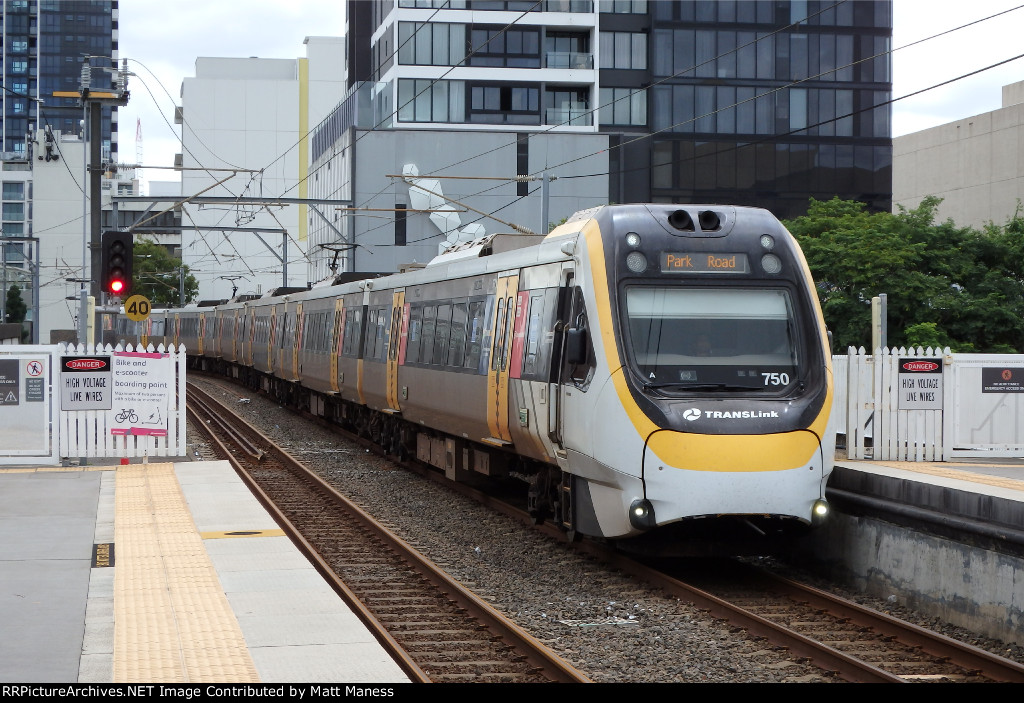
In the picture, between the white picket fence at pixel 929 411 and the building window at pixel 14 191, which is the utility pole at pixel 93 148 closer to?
the white picket fence at pixel 929 411

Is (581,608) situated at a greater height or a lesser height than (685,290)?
lesser

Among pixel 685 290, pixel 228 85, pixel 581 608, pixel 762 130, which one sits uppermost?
pixel 228 85

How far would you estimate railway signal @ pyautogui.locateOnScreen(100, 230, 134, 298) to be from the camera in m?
19.5

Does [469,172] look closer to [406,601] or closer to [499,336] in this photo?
[499,336]

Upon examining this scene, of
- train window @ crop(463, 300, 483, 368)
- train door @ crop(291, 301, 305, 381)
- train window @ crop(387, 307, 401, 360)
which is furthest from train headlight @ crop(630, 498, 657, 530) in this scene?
train door @ crop(291, 301, 305, 381)

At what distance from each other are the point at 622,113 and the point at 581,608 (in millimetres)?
57509

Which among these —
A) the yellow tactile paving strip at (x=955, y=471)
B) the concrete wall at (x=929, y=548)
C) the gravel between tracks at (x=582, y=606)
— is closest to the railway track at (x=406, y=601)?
the gravel between tracks at (x=582, y=606)

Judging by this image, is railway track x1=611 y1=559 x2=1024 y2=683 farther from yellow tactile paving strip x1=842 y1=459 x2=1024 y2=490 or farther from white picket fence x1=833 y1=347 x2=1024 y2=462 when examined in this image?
white picket fence x1=833 y1=347 x2=1024 y2=462

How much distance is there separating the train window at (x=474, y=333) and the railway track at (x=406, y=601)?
2230 millimetres

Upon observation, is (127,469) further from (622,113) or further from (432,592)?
(622,113)

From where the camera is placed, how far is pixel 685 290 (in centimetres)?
1124

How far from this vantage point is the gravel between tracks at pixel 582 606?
324 inches

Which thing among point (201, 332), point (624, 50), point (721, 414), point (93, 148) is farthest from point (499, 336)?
point (624, 50)

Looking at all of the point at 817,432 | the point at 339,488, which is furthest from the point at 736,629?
the point at 339,488
